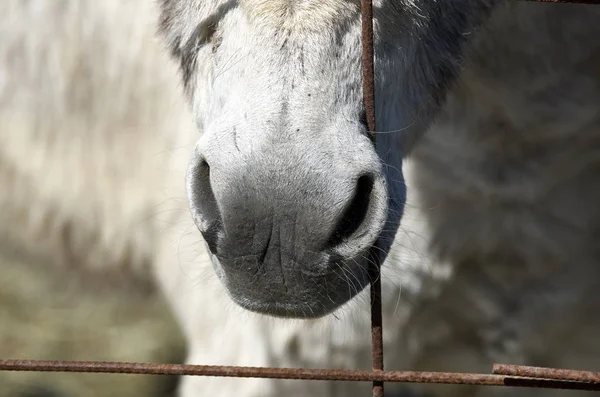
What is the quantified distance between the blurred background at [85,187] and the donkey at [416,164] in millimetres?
595

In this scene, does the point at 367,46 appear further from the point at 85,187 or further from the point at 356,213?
the point at 85,187

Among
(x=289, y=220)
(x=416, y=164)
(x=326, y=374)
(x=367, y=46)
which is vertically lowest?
(x=416, y=164)

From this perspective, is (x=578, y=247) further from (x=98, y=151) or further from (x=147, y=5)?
(x=98, y=151)

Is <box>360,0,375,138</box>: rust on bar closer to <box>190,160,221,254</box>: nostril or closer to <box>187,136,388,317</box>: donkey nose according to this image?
<box>187,136,388,317</box>: donkey nose

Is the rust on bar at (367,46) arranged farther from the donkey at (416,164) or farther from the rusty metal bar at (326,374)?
the rusty metal bar at (326,374)

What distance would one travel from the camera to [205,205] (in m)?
0.99

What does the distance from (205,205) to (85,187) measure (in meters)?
1.46

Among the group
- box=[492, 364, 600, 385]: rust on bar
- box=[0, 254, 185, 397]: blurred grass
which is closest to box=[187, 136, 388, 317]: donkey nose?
box=[492, 364, 600, 385]: rust on bar

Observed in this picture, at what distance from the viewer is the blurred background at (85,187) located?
82.9 inches

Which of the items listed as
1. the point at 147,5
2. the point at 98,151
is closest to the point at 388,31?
the point at 147,5

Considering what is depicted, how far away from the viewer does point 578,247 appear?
5.50ft

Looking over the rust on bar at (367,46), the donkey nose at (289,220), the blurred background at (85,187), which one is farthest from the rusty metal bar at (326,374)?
the blurred background at (85,187)

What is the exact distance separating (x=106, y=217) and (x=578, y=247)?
4.32 feet

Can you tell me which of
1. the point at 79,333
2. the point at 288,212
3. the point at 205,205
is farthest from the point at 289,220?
the point at 79,333
